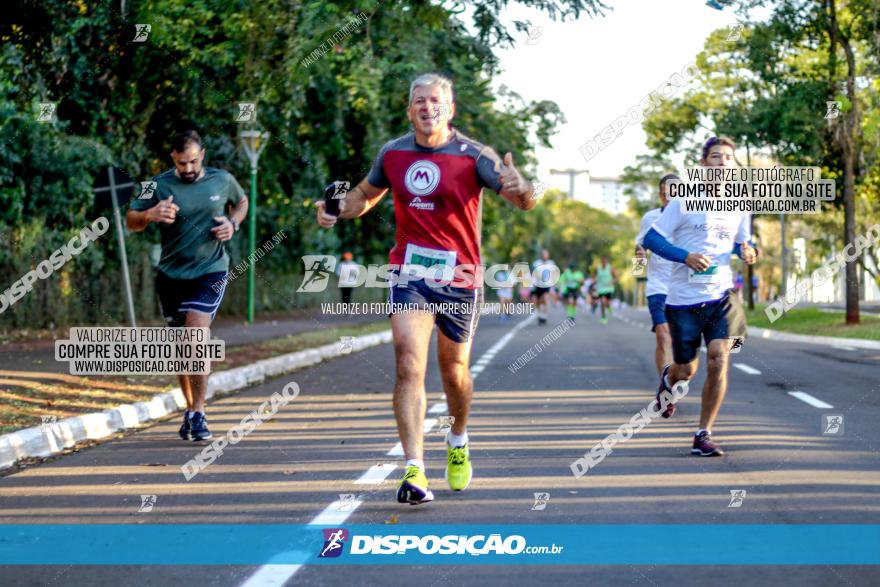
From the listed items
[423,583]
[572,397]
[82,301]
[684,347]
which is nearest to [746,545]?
[423,583]

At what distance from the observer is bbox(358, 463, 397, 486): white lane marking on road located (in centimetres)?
757

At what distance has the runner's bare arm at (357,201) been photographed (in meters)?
6.78

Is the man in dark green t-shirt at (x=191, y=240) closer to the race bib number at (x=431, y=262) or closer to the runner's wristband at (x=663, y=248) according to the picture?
the race bib number at (x=431, y=262)

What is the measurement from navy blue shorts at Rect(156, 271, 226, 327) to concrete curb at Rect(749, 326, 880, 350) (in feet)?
54.7

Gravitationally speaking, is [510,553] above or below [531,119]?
below

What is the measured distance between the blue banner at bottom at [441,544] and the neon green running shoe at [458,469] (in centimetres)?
90

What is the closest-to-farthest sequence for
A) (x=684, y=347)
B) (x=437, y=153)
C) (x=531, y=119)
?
1. (x=437, y=153)
2. (x=684, y=347)
3. (x=531, y=119)

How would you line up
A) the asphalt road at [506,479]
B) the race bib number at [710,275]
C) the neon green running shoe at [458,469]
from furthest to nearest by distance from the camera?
the race bib number at [710,275], the neon green running shoe at [458,469], the asphalt road at [506,479]

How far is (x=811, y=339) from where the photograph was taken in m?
28.0

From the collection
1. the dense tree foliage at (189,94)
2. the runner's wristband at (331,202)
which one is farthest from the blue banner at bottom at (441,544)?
the dense tree foliage at (189,94)

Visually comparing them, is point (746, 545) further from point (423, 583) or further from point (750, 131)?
point (750, 131)

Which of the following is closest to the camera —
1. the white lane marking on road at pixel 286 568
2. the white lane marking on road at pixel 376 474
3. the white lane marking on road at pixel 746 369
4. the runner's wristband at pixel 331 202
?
the white lane marking on road at pixel 286 568

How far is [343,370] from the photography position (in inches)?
690

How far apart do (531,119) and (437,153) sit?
21.1m
